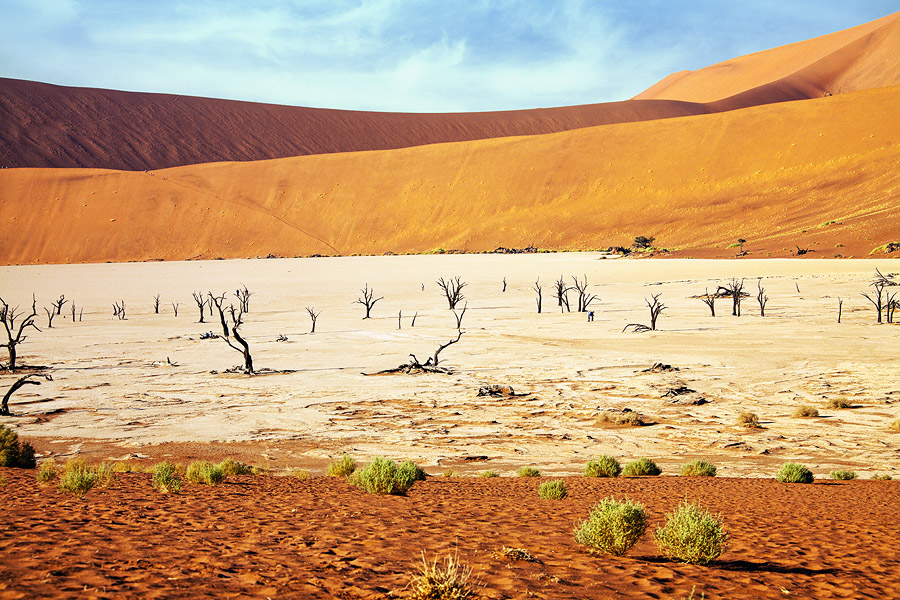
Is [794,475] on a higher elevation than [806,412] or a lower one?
lower

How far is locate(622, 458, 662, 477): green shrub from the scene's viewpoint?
365 inches

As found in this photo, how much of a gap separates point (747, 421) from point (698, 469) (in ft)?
10.2

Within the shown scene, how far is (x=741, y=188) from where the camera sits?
216 ft

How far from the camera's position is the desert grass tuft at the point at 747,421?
461 inches

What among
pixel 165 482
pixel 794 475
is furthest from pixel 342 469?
pixel 794 475

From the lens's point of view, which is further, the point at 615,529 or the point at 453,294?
the point at 453,294

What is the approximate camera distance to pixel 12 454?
8.81m

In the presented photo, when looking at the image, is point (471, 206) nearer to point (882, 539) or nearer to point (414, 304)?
point (414, 304)

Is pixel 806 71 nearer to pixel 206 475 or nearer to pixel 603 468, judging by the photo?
pixel 603 468

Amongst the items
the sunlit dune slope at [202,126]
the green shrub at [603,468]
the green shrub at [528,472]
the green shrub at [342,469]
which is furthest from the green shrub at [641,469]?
the sunlit dune slope at [202,126]

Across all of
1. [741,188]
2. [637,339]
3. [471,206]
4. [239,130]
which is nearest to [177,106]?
[239,130]

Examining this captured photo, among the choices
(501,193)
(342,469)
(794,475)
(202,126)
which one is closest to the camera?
(794,475)

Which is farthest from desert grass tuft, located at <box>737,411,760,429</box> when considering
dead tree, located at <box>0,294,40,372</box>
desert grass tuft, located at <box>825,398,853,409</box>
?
dead tree, located at <box>0,294,40,372</box>

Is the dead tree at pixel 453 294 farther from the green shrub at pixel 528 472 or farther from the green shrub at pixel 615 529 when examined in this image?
the green shrub at pixel 615 529
